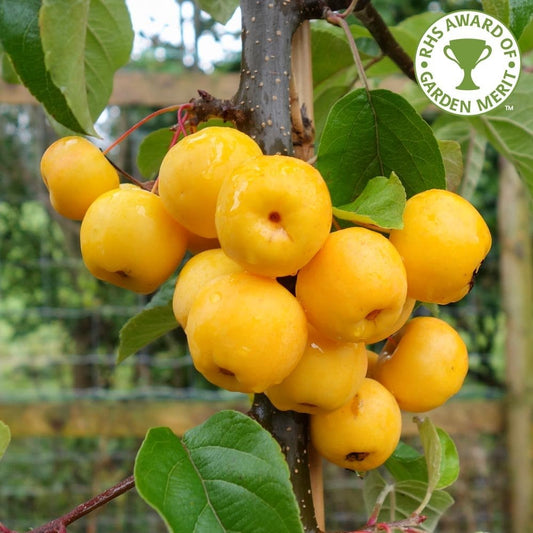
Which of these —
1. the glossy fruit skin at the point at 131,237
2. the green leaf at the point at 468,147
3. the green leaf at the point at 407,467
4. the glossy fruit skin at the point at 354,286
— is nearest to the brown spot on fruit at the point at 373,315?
the glossy fruit skin at the point at 354,286

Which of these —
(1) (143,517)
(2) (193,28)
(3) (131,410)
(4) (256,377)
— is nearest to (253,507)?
(4) (256,377)

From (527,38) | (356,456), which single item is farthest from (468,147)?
(356,456)

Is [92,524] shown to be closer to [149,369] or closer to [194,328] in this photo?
[149,369]

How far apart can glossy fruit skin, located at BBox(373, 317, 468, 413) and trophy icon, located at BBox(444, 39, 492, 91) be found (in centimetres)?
20

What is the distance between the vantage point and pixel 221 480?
34cm

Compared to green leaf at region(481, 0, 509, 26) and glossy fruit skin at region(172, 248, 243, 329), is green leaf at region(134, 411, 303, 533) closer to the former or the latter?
glossy fruit skin at region(172, 248, 243, 329)

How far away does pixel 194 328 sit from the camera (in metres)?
0.31

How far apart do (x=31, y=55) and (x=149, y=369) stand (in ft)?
5.27

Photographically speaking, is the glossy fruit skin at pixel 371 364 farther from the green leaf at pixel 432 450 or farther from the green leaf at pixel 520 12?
the green leaf at pixel 520 12

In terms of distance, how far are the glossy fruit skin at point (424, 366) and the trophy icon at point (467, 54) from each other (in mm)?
201

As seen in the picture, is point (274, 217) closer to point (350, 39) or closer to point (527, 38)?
point (350, 39)

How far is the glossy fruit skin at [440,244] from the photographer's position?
0.33 m

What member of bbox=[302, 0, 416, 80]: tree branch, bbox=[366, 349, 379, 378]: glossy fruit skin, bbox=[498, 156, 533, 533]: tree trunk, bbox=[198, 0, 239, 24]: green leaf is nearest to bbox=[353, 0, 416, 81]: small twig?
bbox=[302, 0, 416, 80]: tree branch

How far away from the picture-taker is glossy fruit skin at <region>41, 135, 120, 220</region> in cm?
38
